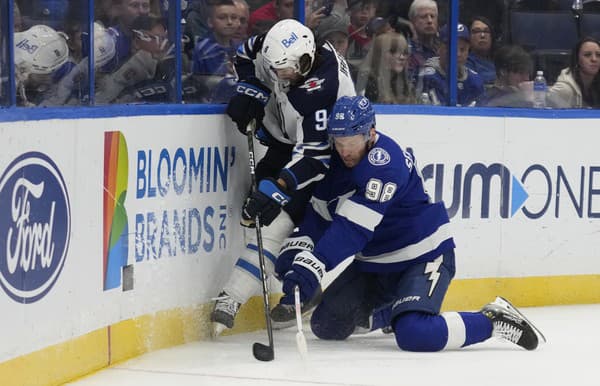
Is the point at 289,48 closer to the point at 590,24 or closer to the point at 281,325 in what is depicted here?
the point at 281,325

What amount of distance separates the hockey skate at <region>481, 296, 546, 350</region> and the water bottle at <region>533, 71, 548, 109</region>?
1729 millimetres

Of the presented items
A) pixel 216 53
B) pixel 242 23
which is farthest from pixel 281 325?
pixel 242 23

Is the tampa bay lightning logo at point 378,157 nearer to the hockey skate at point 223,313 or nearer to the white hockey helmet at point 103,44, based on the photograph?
the hockey skate at point 223,313

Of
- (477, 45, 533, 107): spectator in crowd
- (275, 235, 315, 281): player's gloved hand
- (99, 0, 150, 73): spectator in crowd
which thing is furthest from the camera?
(477, 45, 533, 107): spectator in crowd

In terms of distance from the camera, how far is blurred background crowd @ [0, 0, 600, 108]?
16.5 feet

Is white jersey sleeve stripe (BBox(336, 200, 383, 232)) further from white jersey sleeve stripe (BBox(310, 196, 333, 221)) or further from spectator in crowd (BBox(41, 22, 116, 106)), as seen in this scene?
spectator in crowd (BBox(41, 22, 116, 106))

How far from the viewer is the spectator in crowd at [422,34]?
6945 millimetres

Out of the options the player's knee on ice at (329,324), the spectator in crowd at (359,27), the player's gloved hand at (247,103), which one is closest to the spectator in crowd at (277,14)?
the spectator in crowd at (359,27)

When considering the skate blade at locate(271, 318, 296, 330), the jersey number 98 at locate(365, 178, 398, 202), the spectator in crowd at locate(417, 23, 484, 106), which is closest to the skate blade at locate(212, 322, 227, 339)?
the skate blade at locate(271, 318, 296, 330)

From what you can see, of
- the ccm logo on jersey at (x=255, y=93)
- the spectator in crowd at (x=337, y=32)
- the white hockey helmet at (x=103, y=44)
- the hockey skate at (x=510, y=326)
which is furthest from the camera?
the spectator in crowd at (x=337, y=32)

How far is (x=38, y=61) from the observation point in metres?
4.92

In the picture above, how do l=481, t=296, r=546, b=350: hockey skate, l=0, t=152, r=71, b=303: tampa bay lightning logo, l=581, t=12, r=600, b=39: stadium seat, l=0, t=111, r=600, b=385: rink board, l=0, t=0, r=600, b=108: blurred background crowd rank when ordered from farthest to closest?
l=581, t=12, r=600, b=39: stadium seat → l=481, t=296, r=546, b=350: hockey skate → l=0, t=0, r=600, b=108: blurred background crowd → l=0, t=111, r=600, b=385: rink board → l=0, t=152, r=71, b=303: tampa bay lightning logo

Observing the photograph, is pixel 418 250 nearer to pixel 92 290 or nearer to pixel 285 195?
pixel 285 195

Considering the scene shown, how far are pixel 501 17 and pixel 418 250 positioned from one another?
1.74 metres
